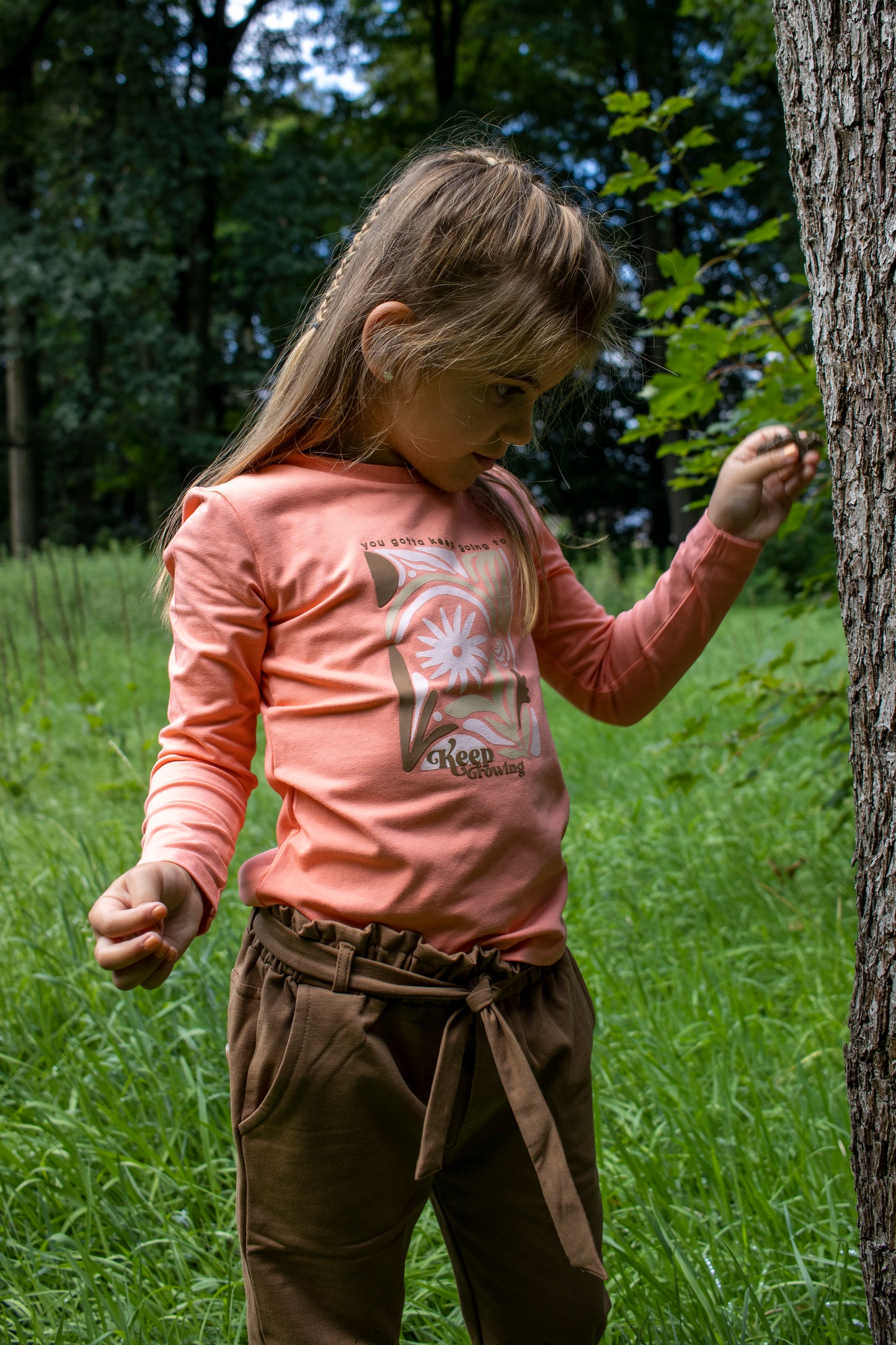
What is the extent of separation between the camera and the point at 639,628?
1.42 meters

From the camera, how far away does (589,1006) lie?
1.32 meters

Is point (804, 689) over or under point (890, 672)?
under

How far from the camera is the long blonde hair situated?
1.20 metres

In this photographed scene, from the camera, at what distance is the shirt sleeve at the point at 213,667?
115 cm

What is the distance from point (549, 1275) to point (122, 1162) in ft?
2.81

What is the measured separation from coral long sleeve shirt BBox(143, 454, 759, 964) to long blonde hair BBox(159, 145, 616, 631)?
68 millimetres

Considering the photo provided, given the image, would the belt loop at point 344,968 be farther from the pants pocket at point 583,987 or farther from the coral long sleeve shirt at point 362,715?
the pants pocket at point 583,987

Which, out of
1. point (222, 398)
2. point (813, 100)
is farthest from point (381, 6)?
point (813, 100)

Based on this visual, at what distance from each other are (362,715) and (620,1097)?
120 centimetres

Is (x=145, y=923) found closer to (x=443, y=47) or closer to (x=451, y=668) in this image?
(x=451, y=668)

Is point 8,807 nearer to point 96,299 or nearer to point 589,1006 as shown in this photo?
point 589,1006

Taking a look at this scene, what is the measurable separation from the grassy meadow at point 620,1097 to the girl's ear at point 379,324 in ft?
4.02

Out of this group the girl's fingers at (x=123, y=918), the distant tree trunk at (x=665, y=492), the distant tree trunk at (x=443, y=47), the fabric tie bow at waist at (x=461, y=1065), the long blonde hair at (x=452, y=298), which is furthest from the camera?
the distant tree trunk at (x=443, y=47)

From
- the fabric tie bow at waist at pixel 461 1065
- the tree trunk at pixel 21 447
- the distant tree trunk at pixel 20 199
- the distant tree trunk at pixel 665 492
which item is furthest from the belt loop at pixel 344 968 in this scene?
the tree trunk at pixel 21 447
